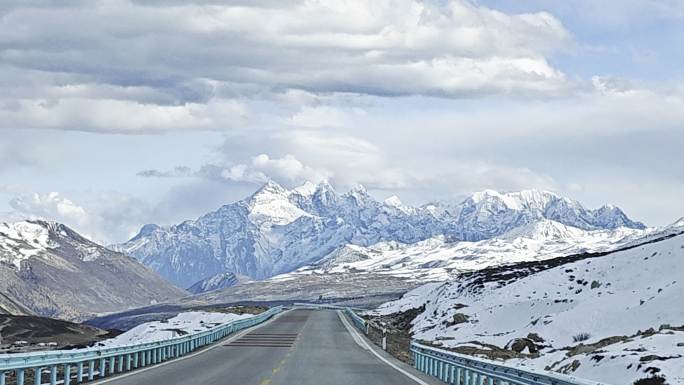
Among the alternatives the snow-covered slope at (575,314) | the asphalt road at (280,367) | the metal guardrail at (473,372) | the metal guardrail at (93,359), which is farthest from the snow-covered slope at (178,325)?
the metal guardrail at (473,372)

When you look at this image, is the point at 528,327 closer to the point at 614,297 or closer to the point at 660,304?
the point at 614,297

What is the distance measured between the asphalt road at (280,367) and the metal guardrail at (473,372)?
27.3 inches

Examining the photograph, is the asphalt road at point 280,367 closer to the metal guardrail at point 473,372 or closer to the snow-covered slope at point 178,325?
the metal guardrail at point 473,372

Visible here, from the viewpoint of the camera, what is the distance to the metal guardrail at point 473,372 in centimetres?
1909

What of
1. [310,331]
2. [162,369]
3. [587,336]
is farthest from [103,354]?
[310,331]

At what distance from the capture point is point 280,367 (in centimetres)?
3203

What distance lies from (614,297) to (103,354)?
4633 centimetres

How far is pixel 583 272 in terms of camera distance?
84125 mm

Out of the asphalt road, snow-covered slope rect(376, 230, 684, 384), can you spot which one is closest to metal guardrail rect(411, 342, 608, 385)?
the asphalt road

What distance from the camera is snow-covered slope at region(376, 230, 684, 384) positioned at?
109ft

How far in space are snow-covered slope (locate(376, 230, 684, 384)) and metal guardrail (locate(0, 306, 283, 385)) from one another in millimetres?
13146

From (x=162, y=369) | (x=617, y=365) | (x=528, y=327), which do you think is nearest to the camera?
(x=617, y=365)

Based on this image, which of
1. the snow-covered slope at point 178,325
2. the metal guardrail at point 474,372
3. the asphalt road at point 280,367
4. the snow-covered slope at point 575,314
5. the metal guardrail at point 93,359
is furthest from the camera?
the snow-covered slope at point 178,325

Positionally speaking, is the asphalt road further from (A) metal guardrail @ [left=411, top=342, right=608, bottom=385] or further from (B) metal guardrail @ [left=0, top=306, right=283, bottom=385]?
(B) metal guardrail @ [left=0, top=306, right=283, bottom=385]
